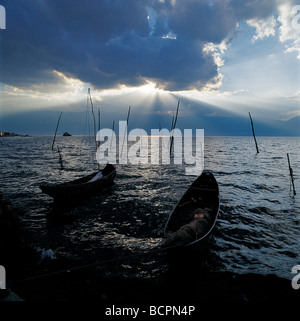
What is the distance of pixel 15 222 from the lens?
899 centimetres

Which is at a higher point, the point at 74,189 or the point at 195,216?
the point at 74,189

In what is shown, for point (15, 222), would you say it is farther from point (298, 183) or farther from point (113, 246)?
point (298, 183)

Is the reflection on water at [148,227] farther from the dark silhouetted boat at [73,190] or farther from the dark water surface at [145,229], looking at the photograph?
the dark silhouetted boat at [73,190]

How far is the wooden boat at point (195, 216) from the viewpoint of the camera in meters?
6.13

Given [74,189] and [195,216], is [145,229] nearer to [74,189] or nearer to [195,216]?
[195,216]

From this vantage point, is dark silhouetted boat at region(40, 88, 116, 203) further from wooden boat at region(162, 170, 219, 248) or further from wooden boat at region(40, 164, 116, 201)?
wooden boat at region(162, 170, 219, 248)

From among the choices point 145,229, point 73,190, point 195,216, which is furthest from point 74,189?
point 195,216

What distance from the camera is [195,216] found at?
8.20 meters

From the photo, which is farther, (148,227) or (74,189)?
(74,189)

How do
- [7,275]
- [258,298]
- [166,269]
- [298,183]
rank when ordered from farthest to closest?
[298,183] → [166,269] → [7,275] → [258,298]

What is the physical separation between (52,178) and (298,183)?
92.7 ft

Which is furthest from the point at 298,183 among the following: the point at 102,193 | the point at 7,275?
the point at 7,275

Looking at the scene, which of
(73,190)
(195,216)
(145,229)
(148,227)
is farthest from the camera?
(73,190)

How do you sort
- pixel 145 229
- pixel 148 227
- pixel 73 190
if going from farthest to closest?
pixel 73 190, pixel 148 227, pixel 145 229
